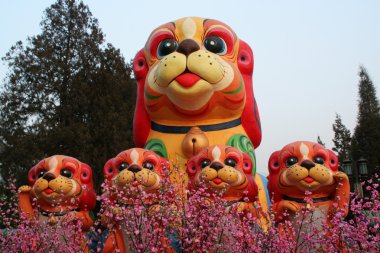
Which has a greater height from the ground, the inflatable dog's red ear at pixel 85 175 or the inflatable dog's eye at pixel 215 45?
the inflatable dog's eye at pixel 215 45

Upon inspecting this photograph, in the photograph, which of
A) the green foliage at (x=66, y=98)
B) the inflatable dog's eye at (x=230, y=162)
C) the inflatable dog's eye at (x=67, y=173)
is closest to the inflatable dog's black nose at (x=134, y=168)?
the inflatable dog's eye at (x=230, y=162)

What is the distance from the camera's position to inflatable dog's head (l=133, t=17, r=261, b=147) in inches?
280

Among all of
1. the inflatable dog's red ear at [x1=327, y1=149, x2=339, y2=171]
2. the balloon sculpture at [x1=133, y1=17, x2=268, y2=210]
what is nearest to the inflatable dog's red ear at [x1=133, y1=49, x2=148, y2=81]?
the balloon sculpture at [x1=133, y1=17, x2=268, y2=210]

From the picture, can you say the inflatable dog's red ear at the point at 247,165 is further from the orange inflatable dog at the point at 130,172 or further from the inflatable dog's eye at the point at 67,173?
the inflatable dog's eye at the point at 67,173

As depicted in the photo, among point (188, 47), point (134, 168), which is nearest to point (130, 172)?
point (134, 168)

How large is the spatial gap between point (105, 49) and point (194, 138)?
10433mm

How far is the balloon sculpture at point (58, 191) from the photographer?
6723 millimetres

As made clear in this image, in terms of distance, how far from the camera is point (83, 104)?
1552 centimetres

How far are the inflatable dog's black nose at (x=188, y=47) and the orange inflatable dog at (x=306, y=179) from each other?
2.02 metres

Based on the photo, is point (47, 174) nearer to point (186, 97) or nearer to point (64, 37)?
point (186, 97)

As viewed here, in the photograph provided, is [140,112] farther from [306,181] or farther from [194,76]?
[306,181]

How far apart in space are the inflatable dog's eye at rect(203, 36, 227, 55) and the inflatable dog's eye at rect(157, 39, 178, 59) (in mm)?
500

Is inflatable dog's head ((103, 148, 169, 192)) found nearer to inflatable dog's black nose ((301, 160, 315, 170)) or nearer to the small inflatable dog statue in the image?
the small inflatable dog statue

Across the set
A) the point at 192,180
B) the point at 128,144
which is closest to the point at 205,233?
the point at 192,180
